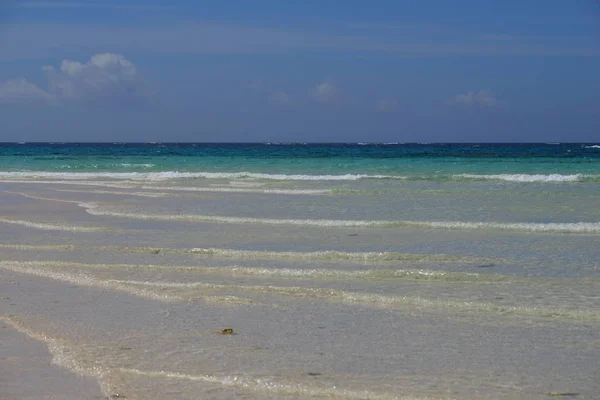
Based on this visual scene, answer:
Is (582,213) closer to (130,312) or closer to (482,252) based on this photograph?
(482,252)

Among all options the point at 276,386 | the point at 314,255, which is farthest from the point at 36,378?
the point at 314,255

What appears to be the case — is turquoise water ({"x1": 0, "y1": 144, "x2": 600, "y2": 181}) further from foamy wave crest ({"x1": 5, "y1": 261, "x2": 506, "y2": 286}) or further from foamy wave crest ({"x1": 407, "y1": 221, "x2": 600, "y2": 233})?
foamy wave crest ({"x1": 5, "y1": 261, "x2": 506, "y2": 286})

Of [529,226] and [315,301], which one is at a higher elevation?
[529,226]

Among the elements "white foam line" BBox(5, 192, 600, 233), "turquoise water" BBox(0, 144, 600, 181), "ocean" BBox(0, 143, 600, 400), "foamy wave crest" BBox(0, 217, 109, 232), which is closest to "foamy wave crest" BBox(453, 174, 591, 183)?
"turquoise water" BBox(0, 144, 600, 181)

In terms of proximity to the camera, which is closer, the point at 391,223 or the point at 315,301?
the point at 315,301

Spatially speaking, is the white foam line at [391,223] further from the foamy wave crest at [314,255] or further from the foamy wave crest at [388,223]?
the foamy wave crest at [314,255]

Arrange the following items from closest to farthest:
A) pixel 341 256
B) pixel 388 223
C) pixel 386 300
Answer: pixel 386 300 → pixel 341 256 → pixel 388 223

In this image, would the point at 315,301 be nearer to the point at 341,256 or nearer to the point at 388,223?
the point at 341,256

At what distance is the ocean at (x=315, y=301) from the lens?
4887 millimetres

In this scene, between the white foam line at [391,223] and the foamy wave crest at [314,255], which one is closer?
the foamy wave crest at [314,255]

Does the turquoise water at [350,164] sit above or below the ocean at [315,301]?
above

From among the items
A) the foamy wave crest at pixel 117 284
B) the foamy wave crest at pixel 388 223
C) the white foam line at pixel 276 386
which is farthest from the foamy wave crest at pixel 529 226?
the white foam line at pixel 276 386

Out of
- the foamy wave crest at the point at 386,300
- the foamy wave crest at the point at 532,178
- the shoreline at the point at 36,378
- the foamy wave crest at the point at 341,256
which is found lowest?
the shoreline at the point at 36,378

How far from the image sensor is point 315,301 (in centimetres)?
712
